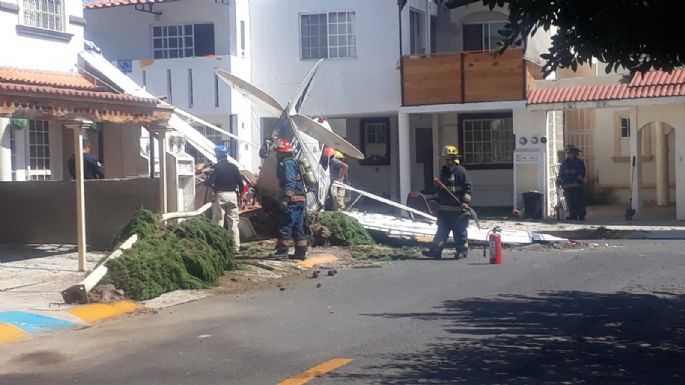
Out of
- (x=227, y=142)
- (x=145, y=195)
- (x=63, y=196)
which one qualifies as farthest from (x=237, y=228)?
(x=227, y=142)

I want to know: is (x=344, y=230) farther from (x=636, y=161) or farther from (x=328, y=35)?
(x=328, y=35)

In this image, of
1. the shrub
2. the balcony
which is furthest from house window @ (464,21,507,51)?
the shrub

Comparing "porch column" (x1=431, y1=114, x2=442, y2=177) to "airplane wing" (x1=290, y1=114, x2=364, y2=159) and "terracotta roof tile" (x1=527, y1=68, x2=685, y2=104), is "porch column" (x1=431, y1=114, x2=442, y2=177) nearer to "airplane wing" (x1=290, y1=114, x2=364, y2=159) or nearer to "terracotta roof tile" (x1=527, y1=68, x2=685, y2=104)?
"terracotta roof tile" (x1=527, y1=68, x2=685, y2=104)

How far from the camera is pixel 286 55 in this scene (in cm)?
2706

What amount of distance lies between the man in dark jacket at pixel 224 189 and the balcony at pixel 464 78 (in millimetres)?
9551

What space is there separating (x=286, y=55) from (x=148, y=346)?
18192mm

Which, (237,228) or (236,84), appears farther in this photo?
(236,84)

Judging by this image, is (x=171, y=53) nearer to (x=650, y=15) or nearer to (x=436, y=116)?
(x=436, y=116)

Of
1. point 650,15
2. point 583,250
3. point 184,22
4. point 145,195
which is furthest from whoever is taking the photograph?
point 184,22

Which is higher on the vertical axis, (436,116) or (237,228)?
(436,116)

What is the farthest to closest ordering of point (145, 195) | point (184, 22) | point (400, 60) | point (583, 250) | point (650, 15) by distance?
point (184, 22), point (400, 60), point (583, 250), point (145, 195), point (650, 15)

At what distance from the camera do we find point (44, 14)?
18.6 m

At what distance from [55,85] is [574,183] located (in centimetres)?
1298

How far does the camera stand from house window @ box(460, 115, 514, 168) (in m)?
29.1
